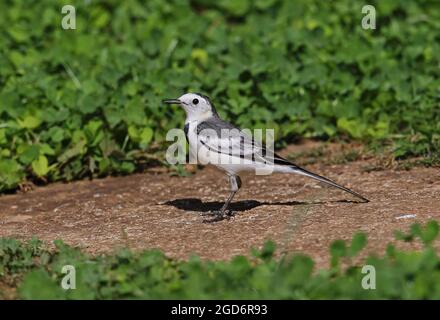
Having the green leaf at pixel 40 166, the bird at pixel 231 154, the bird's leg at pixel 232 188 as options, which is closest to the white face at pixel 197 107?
the bird at pixel 231 154

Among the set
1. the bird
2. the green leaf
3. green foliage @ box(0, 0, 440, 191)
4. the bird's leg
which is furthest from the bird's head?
the green leaf

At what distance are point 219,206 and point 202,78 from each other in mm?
2720

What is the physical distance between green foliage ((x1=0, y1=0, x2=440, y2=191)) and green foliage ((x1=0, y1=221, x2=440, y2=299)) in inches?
138

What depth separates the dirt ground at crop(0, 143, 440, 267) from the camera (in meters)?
7.82

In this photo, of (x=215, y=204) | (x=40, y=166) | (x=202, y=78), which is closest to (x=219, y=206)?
(x=215, y=204)

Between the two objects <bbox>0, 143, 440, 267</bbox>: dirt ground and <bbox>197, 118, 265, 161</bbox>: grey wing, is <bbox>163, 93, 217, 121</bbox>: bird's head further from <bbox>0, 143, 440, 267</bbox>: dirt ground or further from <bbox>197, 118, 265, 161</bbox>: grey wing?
<bbox>0, 143, 440, 267</bbox>: dirt ground

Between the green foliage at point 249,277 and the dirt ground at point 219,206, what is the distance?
1.71 ft

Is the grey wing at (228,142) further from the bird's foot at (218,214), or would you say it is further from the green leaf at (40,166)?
the green leaf at (40,166)

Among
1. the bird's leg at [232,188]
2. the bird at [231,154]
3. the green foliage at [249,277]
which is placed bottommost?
the green foliage at [249,277]

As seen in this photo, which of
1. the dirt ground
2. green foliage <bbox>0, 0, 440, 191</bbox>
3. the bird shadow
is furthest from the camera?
green foliage <bbox>0, 0, 440, 191</bbox>

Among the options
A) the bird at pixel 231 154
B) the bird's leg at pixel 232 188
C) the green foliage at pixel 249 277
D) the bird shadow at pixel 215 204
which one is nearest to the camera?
the green foliage at pixel 249 277

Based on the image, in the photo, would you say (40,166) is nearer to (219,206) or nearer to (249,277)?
(219,206)

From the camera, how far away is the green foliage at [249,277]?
6262mm

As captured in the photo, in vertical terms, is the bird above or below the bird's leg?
above
